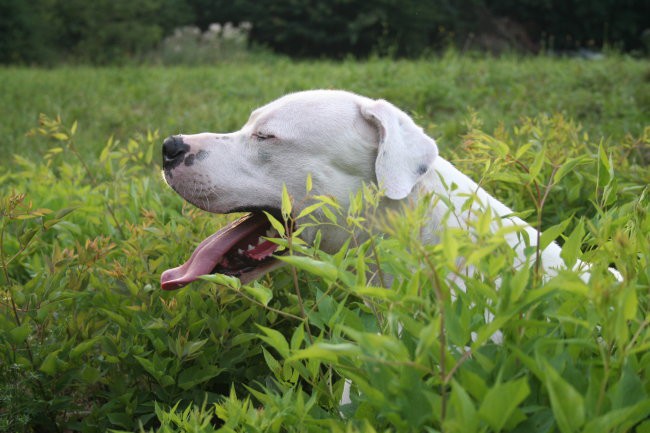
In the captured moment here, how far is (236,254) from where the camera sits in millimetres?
2664

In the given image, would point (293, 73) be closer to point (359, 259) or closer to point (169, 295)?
point (169, 295)

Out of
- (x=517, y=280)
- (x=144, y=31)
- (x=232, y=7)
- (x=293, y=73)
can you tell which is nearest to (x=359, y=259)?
(x=517, y=280)

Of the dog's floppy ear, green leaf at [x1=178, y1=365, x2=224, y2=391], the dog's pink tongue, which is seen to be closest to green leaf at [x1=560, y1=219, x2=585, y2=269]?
the dog's floppy ear

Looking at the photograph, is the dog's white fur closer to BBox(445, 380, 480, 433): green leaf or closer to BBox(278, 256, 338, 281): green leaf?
BBox(278, 256, 338, 281): green leaf

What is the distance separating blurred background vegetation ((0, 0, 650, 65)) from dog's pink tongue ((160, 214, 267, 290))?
43.1 ft

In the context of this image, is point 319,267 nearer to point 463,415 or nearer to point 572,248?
point 463,415

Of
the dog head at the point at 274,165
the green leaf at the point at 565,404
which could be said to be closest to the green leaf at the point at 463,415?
the green leaf at the point at 565,404

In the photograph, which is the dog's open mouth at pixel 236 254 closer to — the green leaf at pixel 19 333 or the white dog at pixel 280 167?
the white dog at pixel 280 167

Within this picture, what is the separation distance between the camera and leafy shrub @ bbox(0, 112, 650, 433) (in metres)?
1.20

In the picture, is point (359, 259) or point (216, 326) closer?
point (359, 259)

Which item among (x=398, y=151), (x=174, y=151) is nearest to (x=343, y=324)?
(x=398, y=151)

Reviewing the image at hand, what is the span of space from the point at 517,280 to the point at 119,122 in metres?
7.75

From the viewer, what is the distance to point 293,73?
10891mm

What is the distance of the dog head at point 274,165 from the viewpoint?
103 inches
